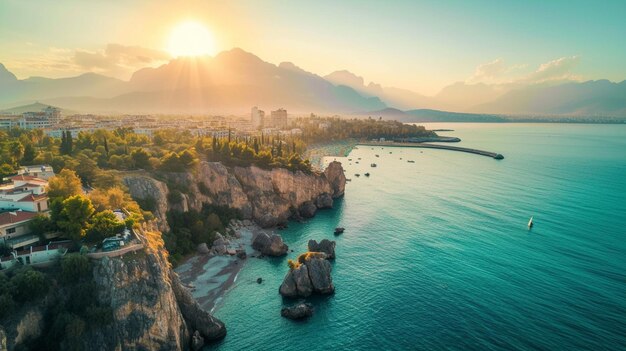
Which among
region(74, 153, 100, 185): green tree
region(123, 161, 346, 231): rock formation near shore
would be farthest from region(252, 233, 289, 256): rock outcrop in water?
region(74, 153, 100, 185): green tree

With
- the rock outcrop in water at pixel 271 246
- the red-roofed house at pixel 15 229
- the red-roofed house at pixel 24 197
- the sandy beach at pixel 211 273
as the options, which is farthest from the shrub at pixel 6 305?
the rock outcrop in water at pixel 271 246

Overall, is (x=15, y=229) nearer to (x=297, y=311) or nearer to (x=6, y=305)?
(x=6, y=305)

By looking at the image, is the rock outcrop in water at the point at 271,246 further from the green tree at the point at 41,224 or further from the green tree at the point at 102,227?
the green tree at the point at 41,224

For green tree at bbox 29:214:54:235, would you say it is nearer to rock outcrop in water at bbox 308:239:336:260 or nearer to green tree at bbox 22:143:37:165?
green tree at bbox 22:143:37:165

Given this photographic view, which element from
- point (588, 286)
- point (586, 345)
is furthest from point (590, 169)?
point (586, 345)

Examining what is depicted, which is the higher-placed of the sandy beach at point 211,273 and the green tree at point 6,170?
the green tree at point 6,170

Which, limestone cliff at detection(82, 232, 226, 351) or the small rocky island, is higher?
limestone cliff at detection(82, 232, 226, 351)

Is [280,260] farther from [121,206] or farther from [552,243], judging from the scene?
[552,243]
